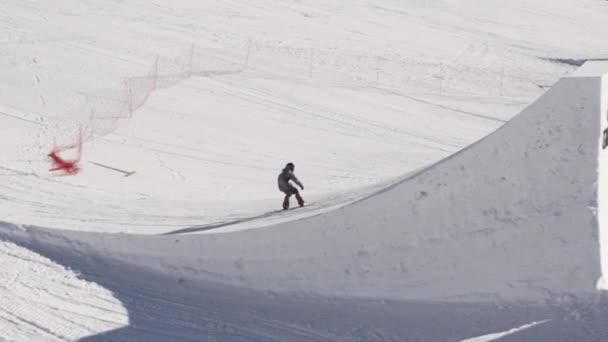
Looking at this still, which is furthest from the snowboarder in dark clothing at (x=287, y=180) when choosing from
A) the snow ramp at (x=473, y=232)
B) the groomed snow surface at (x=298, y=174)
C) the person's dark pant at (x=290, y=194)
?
the snow ramp at (x=473, y=232)

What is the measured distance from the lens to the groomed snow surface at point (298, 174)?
12.4 m

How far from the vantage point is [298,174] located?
18.7 m

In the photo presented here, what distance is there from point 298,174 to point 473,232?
6.42 meters

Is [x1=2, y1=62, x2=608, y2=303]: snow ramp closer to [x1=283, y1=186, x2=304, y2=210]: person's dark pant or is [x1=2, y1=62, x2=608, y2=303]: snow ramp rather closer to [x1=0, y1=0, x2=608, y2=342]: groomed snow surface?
[x1=0, y1=0, x2=608, y2=342]: groomed snow surface

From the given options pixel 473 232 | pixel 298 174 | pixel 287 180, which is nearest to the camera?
pixel 473 232

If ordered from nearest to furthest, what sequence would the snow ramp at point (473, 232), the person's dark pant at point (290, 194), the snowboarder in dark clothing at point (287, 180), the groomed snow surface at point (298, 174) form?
1. the snow ramp at point (473, 232)
2. the groomed snow surface at point (298, 174)
3. the snowboarder in dark clothing at point (287, 180)
4. the person's dark pant at point (290, 194)

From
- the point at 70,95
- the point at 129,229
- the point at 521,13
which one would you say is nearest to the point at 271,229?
the point at 129,229

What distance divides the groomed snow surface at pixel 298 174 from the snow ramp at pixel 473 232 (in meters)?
0.03

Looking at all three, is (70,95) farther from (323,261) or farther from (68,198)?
(323,261)

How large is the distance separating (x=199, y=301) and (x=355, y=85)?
1123 centimetres

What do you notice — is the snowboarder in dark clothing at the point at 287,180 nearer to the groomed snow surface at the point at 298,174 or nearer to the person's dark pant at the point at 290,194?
the person's dark pant at the point at 290,194

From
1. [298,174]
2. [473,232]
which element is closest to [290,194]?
[473,232]

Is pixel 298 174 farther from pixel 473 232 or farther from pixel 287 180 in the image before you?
pixel 473 232

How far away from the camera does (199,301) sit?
13.4 metres
